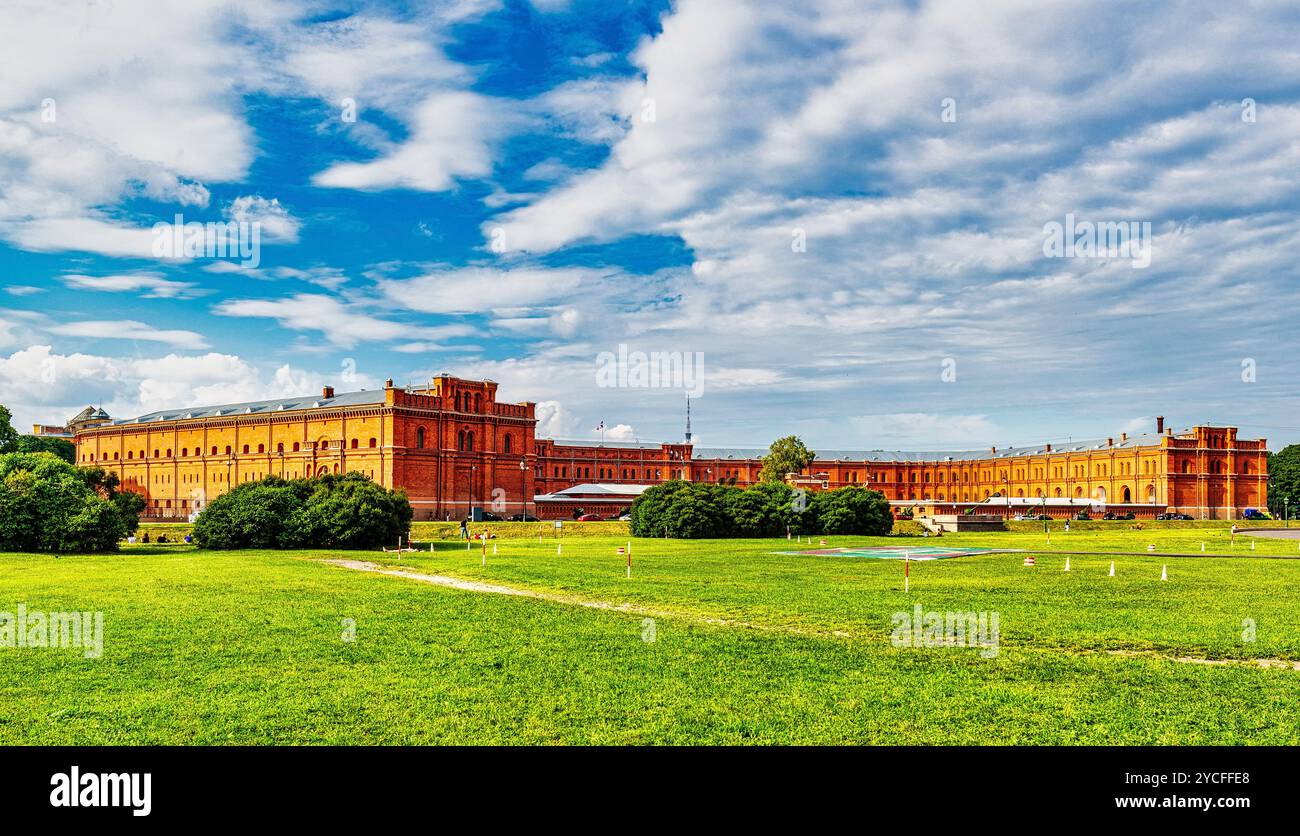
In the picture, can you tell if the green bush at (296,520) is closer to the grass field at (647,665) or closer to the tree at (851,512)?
the grass field at (647,665)

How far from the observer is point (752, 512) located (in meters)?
60.1

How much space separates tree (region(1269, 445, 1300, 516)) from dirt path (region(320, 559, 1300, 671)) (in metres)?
114

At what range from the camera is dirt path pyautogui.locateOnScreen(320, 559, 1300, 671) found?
1416 centimetres

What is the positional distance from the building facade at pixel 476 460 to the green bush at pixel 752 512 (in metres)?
26.2

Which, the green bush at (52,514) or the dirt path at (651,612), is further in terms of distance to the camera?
the green bush at (52,514)

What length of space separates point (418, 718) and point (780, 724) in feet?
13.3

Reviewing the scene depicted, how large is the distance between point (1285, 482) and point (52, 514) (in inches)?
5011

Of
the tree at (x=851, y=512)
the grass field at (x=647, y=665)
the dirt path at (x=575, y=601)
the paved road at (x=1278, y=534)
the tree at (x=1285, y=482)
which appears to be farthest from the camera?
the tree at (x=1285, y=482)

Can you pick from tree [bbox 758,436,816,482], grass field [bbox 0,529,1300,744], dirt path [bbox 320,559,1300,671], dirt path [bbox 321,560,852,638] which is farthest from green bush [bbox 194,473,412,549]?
tree [bbox 758,436,816,482]

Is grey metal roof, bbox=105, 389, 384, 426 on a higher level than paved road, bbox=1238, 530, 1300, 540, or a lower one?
higher

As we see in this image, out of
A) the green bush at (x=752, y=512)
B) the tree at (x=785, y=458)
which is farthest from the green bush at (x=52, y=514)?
the tree at (x=785, y=458)

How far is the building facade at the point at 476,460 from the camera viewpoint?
7988 cm

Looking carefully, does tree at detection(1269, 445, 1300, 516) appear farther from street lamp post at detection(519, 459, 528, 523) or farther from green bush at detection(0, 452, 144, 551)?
green bush at detection(0, 452, 144, 551)
